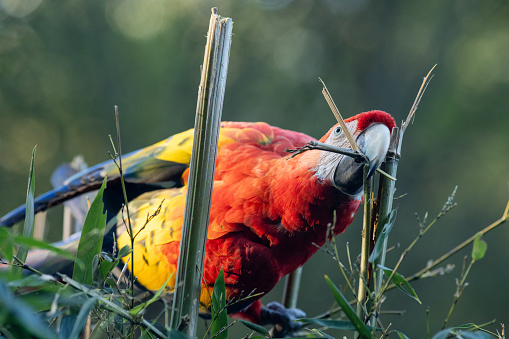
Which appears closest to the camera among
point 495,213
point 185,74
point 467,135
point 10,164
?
point 495,213

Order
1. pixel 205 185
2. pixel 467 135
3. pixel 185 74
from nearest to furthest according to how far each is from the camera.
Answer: pixel 205 185 → pixel 467 135 → pixel 185 74

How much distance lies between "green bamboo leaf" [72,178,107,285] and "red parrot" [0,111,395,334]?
179 mm

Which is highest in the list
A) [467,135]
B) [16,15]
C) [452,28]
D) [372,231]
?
[452,28]

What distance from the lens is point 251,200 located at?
0.56 m

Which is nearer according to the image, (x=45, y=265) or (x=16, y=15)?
(x=45, y=265)

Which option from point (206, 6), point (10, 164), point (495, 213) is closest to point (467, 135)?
point (495, 213)

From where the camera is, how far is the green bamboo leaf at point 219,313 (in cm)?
35

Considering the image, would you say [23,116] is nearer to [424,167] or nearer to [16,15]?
[16,15]

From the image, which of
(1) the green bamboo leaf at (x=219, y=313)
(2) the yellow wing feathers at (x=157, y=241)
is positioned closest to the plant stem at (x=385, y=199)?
(1) the green bamboo leaf at (x=219, y=313)

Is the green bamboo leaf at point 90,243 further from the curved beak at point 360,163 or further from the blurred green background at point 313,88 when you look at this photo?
the blurred green background at point 313,88

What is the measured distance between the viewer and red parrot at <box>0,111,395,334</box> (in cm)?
51

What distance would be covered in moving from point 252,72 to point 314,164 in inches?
95.7

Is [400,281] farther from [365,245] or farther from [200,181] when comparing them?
[200,181]

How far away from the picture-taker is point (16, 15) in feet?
9.86
